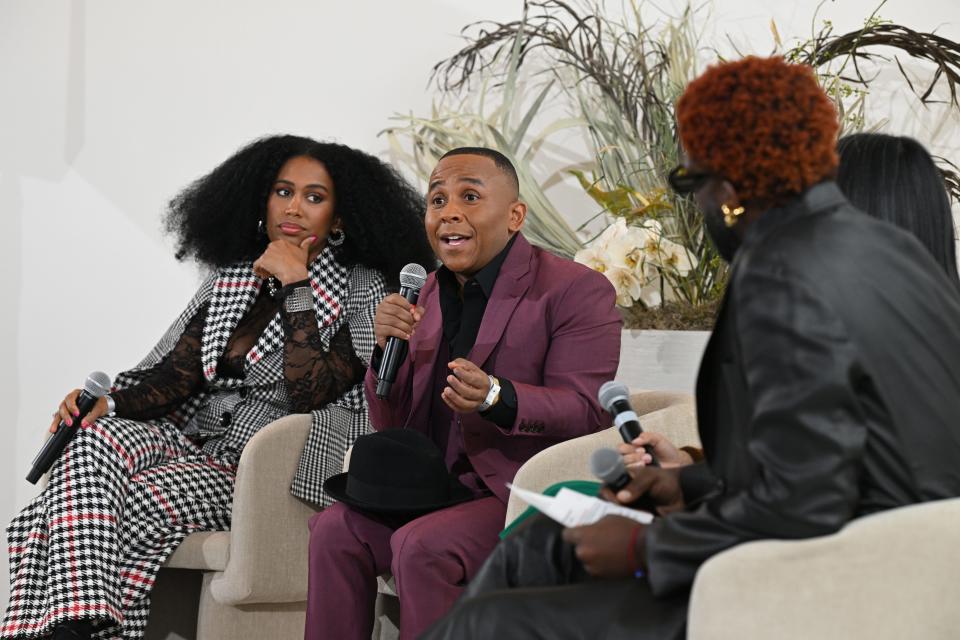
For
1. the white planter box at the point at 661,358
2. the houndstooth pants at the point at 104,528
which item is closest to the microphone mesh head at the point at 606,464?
the white planter box at the point at 661,358

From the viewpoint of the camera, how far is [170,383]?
3.07 metres

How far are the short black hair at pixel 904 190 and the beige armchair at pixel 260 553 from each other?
154cm

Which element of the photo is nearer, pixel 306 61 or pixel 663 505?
pixel 663 505

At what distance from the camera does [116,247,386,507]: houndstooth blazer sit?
9.78ft

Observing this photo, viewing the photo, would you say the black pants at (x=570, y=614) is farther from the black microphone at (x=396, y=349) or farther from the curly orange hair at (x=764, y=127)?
the black microphone at (x=396, y=349)

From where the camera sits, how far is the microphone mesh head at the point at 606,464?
1.47m

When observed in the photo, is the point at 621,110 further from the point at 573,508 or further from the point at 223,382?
the point at 573,508

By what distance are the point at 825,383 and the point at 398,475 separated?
1162 mm

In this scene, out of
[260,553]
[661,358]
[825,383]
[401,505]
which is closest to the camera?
[825,383]

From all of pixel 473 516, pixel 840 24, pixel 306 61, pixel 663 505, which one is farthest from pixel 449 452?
pixel 306 61

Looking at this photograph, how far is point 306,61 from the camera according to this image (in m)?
4.14

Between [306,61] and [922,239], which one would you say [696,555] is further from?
[306,61]

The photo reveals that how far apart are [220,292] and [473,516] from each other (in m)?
1.31

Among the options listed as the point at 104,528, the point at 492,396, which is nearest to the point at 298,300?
the point at 104,528
